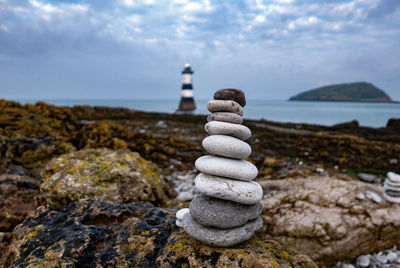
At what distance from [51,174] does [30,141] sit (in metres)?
3.29

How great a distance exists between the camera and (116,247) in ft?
9.95

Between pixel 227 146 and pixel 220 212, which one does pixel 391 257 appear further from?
pixel 227 146

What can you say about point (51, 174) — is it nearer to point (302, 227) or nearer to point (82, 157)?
point (82, 157)

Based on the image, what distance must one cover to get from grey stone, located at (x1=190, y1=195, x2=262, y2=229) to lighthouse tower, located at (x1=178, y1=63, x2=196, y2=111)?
85411mm

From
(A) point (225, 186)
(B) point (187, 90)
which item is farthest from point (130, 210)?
Result: (B) point (187, 90)

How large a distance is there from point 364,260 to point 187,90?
85174 millimetres

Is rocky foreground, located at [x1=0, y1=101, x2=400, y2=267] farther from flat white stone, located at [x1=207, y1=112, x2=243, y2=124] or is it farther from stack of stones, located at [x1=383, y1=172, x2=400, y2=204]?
flat white stone, located at [x1=207, y1=112, x2=243, y2=124]

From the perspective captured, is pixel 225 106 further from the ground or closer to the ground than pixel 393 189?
further from the ground

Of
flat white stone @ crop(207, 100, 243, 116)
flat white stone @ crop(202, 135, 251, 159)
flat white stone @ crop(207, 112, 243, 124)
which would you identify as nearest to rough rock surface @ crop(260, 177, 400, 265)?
flat white stone @ crop(202, 135, 251, 159)

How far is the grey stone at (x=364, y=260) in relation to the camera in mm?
5155

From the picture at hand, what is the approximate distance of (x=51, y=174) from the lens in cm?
540

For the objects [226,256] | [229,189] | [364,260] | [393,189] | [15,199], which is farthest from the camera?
[393,189]

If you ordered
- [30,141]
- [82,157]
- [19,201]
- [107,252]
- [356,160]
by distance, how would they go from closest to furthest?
[107,252] < [19,201] < [82,157] < [30,141] < [356,160]

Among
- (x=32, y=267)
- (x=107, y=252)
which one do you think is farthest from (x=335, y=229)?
(x=32, y=267)
